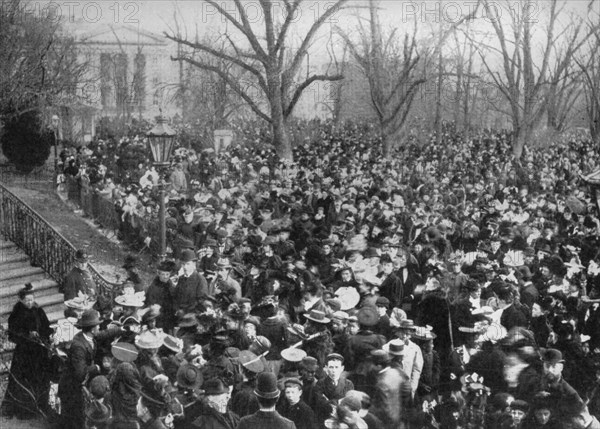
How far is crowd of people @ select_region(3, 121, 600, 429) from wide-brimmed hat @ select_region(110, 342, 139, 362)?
2 cm

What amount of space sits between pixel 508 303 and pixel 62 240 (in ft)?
20.3

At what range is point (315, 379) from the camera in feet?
16.8

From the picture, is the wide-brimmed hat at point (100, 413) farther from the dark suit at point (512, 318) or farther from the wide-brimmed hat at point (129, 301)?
the dark suit at point (512, 318)

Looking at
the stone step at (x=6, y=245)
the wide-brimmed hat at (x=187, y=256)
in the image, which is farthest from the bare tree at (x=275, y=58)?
the wide-brimmed hat at (x=187, y=256)

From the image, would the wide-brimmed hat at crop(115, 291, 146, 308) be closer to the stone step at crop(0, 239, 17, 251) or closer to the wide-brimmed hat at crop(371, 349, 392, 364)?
the wide-brimmed hat at crop(371, 349, 392, 364)

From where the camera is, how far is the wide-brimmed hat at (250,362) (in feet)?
16.6

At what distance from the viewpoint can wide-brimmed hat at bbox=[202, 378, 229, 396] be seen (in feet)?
15.1

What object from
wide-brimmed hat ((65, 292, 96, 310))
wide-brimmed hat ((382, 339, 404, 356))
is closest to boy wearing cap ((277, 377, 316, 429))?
wide-brimmed hat ((382, 339, 404, 356))

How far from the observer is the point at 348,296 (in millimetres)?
7305

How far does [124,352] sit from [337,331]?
6.24ft

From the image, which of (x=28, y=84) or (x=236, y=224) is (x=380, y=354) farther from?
(x=28, y=84)

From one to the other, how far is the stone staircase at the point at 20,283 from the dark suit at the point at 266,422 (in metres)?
5.36

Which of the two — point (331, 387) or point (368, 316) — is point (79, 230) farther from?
point (331, 387)

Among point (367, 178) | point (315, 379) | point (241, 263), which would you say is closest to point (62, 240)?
point (241, 263)
